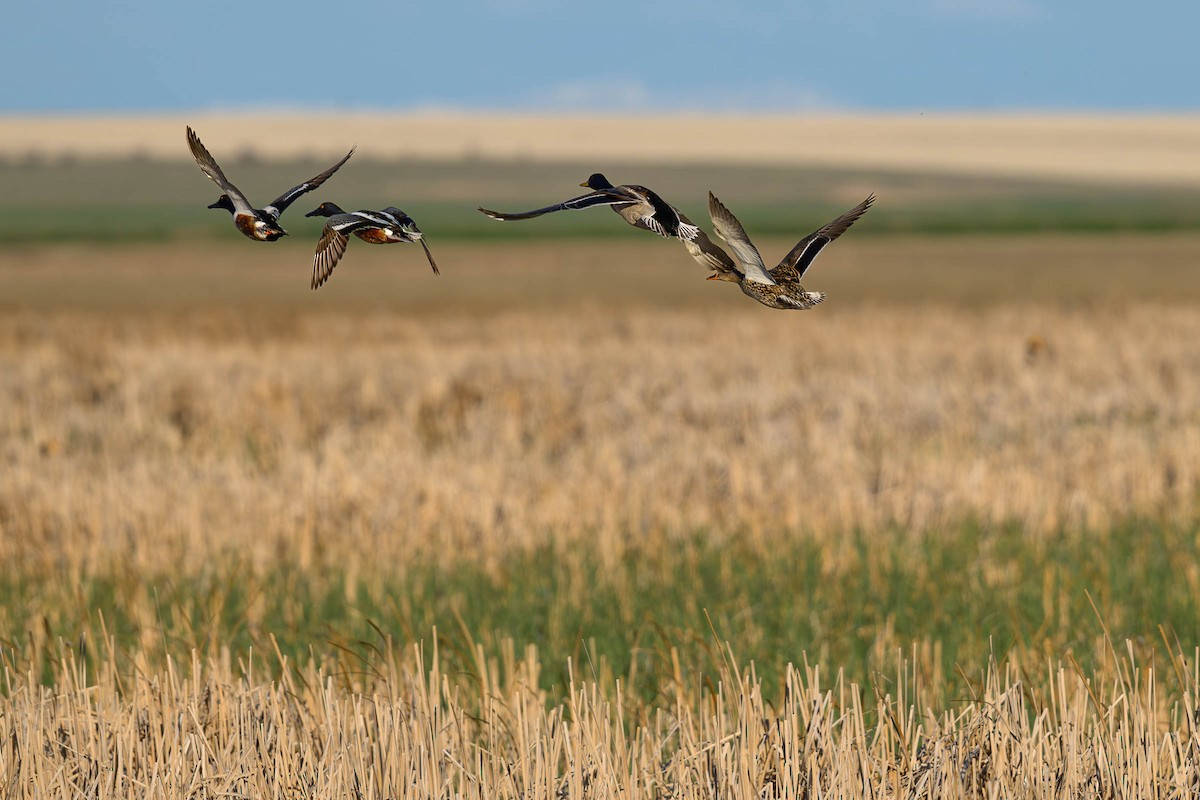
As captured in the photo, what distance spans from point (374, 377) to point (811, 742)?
1710 cm

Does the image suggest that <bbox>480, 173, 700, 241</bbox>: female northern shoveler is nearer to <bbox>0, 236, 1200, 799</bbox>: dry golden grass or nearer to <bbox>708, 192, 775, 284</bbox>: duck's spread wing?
<bbox>708, 192, 775, 284</bbox>: duck's spread wing

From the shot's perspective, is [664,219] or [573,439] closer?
[664,219]

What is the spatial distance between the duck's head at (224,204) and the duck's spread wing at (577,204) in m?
0.35

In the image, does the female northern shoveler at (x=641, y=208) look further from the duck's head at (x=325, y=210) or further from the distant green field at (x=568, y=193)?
the distant green field at (x=568, y=193)

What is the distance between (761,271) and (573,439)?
1526 cm

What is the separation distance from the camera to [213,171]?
1896 millimetres

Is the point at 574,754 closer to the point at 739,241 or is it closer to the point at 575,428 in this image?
the point at 739,241

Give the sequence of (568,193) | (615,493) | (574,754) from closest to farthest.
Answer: (574,754)
(615,493)
(568,193)

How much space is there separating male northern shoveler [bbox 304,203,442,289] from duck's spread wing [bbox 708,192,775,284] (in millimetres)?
362

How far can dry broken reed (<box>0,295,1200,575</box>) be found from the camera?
12.2 meters

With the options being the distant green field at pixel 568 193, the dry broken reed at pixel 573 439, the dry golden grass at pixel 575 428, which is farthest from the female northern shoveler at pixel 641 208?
the distant green field at pixel 568 193

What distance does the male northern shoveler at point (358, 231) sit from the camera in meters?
1.84

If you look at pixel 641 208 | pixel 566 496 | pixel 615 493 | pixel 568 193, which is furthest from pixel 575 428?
pixel 568 193

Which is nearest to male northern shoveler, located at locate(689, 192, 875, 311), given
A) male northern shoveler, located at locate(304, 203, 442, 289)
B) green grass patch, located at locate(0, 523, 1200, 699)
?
male northern shoveler, located at locate(304, 203, 442, 289)
